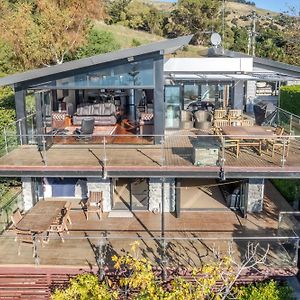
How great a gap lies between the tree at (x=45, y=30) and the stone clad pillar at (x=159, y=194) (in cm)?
2317

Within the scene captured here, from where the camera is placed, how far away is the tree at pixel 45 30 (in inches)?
1372

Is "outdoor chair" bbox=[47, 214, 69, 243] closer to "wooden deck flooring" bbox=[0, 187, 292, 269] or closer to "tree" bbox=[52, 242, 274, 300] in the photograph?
"wooden deck flooring" bbox=[0, 187, 292, 269]

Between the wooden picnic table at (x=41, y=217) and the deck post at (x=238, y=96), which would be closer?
the wooden picnic table at (x=41, y=217)

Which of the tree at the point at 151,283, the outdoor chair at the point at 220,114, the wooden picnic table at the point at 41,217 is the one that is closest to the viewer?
the tree at the point at 151,283

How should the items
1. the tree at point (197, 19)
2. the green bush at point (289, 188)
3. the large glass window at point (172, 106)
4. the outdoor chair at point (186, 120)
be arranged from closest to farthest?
1. the green bush at point (289, 188)
2. the large glass window at point (172, 106)
3. the outdoor chair at point (186, 120)
4. the tree at point (197, 19)

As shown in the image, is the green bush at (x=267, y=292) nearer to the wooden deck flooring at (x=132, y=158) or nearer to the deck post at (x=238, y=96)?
the wooden deck flooring at (x=132, y=158)

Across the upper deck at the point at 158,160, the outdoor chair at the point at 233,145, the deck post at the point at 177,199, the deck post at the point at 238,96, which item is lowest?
the deck post at the point at 177,199

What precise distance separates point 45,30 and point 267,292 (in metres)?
32.9

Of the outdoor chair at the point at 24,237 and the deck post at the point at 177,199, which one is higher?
the deck post at the point at 177,199

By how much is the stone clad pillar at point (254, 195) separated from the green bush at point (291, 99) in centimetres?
1065

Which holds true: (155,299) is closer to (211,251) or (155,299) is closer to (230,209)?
(211,251)

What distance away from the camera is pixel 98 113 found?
69.3 feet

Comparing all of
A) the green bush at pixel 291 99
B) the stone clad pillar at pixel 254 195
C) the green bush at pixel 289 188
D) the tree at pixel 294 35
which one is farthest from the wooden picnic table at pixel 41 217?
the tree at pixel 294 35

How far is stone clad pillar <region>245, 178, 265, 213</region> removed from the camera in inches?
662
